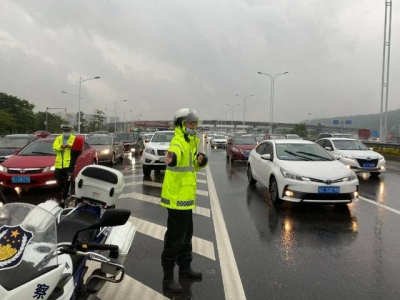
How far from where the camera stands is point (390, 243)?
5.14 meters

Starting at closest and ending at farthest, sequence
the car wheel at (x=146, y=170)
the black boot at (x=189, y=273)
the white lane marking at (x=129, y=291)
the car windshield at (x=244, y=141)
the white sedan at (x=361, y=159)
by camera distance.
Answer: the white lane marking at (x=129, y=291)
the black boot at (x=189, y=273)
the white sedan at (x=361, y=159)
the car wheel at (x=146, y=170)
the car windshield at (x=244, y=141)

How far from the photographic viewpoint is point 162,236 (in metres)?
5.41

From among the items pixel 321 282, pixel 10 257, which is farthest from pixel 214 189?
pixel 10 257

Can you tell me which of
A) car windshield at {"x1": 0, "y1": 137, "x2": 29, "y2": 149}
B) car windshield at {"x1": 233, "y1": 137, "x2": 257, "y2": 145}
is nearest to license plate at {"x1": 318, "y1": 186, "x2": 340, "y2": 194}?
car windshield at {"x1": 0, "y1": 137, "x2": 29, "y2": 149}

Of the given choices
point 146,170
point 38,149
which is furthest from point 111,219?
point 146,170

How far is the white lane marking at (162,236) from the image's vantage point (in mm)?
4742

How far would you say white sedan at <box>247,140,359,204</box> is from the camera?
22.3ft

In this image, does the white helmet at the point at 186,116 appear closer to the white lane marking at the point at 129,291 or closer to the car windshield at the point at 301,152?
the white lane marking at the point at 129,291

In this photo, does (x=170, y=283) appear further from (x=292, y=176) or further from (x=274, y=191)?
(x=274, y=191)

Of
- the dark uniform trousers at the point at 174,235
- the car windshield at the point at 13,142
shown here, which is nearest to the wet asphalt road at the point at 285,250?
the dark uniform trousers at the point at 174,235

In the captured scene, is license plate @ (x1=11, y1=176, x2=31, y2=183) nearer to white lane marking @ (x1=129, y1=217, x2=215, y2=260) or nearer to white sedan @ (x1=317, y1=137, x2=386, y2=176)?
white lane marking @ (x1=129, y1=217, x2=215, y2=260)

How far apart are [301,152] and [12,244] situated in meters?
7.57

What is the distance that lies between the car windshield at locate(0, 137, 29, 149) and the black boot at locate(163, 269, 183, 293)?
12.8 meters

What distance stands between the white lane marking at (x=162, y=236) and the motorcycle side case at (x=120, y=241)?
5.09ft
